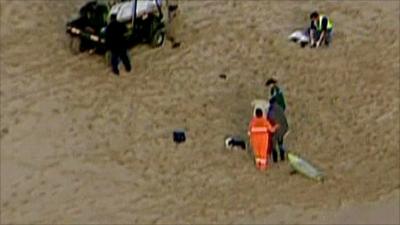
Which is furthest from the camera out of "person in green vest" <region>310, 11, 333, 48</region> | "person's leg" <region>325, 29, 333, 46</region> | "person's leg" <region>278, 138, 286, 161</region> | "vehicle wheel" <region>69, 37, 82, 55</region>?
"person's leg" <region>325, 29, 333, 46</region>

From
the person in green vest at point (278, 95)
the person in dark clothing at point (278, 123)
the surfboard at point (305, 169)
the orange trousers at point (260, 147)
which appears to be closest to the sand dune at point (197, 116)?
the surfboard at point (305, 169)

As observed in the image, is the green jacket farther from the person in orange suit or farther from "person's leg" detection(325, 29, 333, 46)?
"person's leg" detection(325, 29, 333, 46)

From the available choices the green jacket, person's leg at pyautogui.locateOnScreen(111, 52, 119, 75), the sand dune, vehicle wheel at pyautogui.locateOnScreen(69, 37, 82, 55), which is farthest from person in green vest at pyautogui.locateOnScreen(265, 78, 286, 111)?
vehicle wheel at pyautogui.locateOnScreen(69, 37, 82, 55)

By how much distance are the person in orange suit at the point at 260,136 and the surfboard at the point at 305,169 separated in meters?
0.45

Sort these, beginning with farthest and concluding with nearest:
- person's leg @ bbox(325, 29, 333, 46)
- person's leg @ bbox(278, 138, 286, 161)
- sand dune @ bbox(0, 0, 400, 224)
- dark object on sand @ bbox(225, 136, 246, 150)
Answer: person's leg @ bbox(325, 29, 333, 46), dark object on sand @ bbox(225, 136, 246, 150), person's leg @ bbox(278, 138, 286, 161), sand dune @ bbox(0, 0, 400, 224)

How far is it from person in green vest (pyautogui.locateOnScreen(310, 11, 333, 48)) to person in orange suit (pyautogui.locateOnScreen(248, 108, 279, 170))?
416 centimetres

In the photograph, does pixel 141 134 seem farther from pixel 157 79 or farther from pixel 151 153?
pixel 157 79

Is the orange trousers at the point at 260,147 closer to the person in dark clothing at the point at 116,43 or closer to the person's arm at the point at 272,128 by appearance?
the person's arm at the point at 272,128

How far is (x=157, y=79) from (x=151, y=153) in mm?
2556

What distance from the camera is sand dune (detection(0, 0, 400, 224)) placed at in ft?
57.4

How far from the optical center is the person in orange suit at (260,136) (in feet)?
58.8

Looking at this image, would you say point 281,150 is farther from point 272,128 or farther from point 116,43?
point 116,43

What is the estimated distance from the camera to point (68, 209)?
56.2 ft

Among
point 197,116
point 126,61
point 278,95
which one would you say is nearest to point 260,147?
point 278,95
